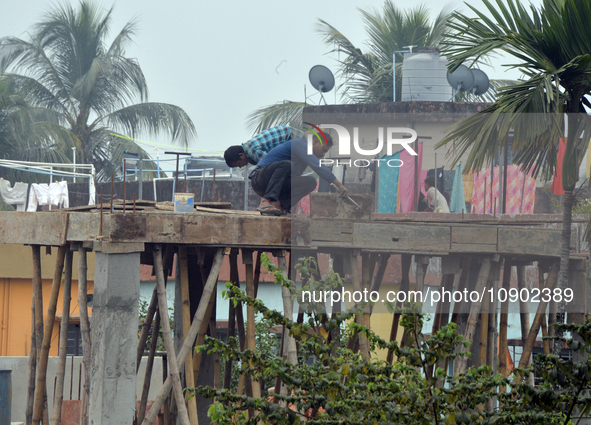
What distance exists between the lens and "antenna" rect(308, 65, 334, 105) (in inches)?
567

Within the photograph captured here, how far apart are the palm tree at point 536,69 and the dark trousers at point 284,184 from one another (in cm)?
157

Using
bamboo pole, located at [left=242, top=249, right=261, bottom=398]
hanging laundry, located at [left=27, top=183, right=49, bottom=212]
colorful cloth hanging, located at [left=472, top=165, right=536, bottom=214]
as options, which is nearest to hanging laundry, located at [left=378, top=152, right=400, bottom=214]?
colorful cloth hanging, located at [left=472, top=165, right=536, bottom=214]

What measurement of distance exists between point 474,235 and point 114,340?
3693 millimetres

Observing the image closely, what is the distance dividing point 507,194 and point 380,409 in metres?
7.94

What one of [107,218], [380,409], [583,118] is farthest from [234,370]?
[380,409]


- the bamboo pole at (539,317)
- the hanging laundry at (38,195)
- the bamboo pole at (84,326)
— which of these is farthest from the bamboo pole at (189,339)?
the hanging laundry at (38,195)

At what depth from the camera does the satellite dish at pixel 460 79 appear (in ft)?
47.5

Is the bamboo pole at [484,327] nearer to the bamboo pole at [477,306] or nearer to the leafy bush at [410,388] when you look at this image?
the bamboo pole at [477,306]

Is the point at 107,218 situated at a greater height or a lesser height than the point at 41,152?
lesser

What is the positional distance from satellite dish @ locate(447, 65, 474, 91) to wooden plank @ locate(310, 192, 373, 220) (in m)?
7.90

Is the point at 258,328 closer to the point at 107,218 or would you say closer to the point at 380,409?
the point at 107,218

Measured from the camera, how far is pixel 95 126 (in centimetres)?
2628

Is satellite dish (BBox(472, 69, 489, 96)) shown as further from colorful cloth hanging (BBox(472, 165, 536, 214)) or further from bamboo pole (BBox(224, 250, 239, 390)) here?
bamboo pole (BBox(224, 250, 239, 390))

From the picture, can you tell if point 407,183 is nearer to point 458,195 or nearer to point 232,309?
point 458,195
